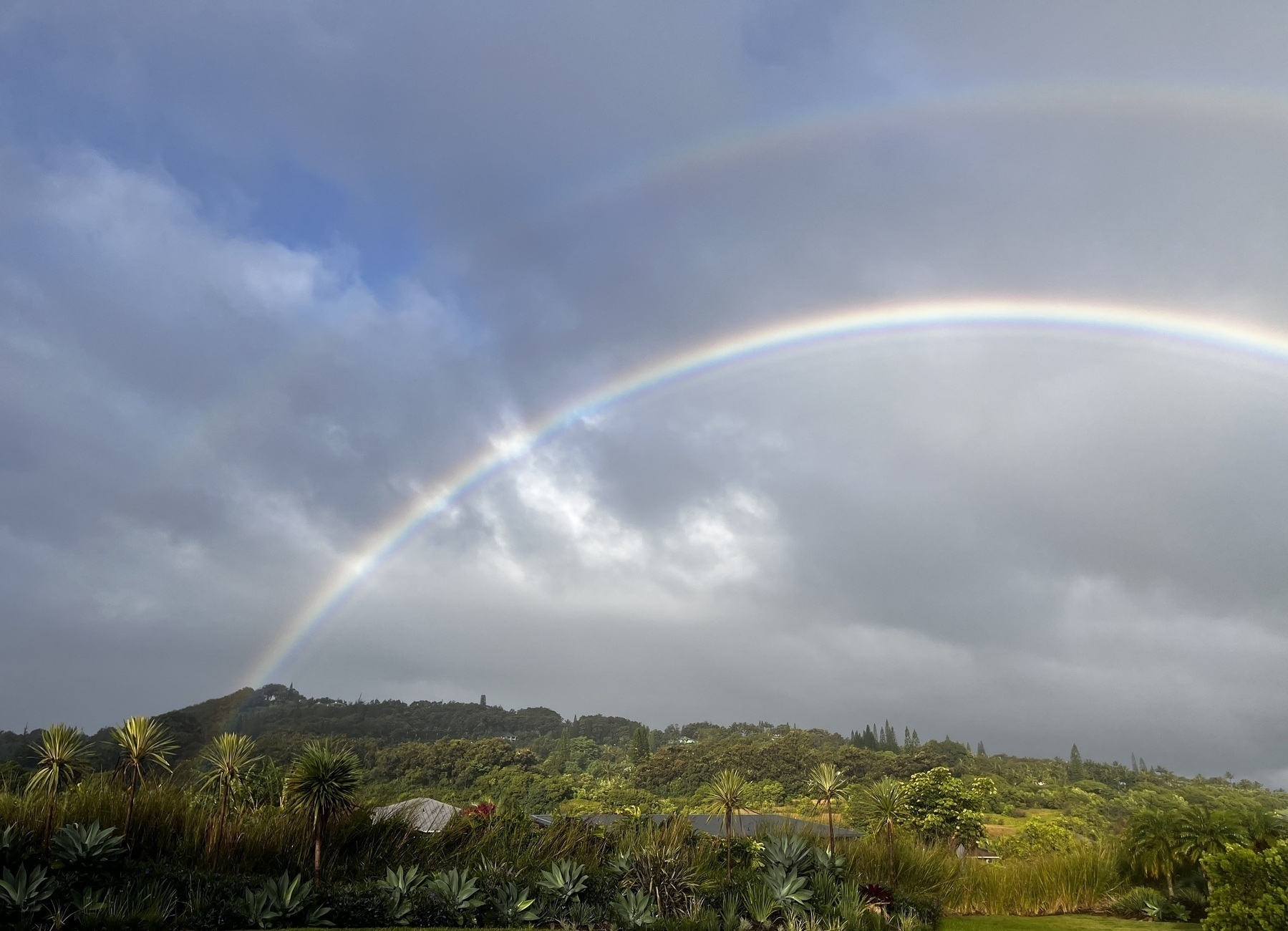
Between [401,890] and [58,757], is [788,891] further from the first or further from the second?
[58,757]

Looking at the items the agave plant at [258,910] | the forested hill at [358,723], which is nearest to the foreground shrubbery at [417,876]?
the agave plant at [258,910]

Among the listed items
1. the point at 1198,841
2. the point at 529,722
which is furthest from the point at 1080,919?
the point at 529,722

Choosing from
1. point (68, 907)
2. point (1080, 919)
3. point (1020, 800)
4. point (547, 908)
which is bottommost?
point (1020, 800)

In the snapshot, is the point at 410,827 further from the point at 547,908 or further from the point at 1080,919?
the point at 1080,919

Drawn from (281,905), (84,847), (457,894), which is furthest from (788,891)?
(84,847)

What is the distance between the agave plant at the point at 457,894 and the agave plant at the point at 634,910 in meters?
2.27

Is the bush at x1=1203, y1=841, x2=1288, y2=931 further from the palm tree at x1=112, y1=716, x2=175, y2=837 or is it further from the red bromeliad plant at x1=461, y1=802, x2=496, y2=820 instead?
the palm tree at x1=112, y1=716, x2=175, y2=837

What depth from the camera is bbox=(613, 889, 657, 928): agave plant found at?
1307cm

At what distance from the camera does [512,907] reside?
43.2 ft

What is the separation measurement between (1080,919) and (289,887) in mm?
17914

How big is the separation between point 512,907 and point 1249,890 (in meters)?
11.2

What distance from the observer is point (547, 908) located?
13.8 m

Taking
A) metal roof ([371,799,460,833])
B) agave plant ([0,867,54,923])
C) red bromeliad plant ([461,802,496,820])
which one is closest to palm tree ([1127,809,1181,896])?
red bromeliad plant ([461,802,496,820])

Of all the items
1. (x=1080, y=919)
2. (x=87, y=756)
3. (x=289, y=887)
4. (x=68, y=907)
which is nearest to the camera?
(x=68, y=907)
